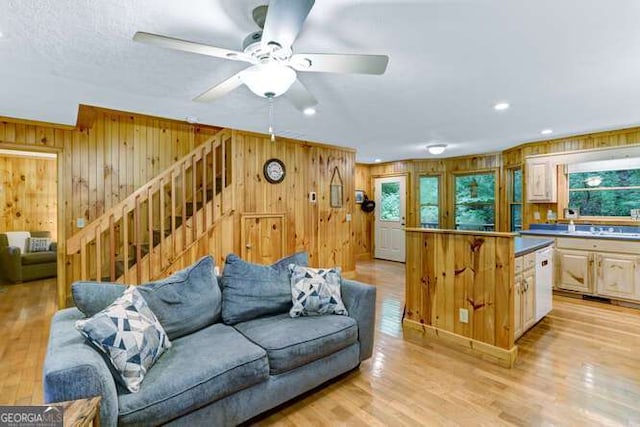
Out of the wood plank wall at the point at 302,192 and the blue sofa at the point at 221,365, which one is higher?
the wood plank wall at the point at 302,192

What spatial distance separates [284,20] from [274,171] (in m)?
3.53

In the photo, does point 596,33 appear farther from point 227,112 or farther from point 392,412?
point 227,112

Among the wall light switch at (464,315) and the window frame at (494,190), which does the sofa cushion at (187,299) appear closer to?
the wall light switch at (464,315)

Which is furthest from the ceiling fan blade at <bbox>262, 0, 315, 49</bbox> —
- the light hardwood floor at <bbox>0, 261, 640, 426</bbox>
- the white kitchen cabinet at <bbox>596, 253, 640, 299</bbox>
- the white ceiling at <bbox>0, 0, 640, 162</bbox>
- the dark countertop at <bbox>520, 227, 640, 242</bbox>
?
the white kitchen cabinet at <bbox>596, 253, 640, 299</bbox>


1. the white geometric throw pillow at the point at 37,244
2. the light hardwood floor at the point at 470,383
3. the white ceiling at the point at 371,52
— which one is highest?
the white ceiling at the point at 371,52

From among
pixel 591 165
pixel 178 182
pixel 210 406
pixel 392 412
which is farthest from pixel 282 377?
pixel 591 165

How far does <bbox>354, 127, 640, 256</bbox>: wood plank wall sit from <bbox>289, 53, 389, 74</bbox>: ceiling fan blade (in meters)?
4.65

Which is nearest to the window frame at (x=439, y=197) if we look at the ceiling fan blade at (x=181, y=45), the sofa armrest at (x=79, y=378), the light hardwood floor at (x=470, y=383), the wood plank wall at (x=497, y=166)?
the wood plank wall at (x=497, y=166)

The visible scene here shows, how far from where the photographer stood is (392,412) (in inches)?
81.2

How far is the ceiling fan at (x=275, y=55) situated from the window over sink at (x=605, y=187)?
15.1 feet

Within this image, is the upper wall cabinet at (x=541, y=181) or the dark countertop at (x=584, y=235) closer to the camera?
the dark countertop at (x=584, y=235)

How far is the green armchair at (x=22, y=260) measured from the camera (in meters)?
5.53

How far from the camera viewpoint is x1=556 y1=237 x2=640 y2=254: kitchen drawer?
401 cm

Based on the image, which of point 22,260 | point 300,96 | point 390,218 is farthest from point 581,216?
point 22,260
